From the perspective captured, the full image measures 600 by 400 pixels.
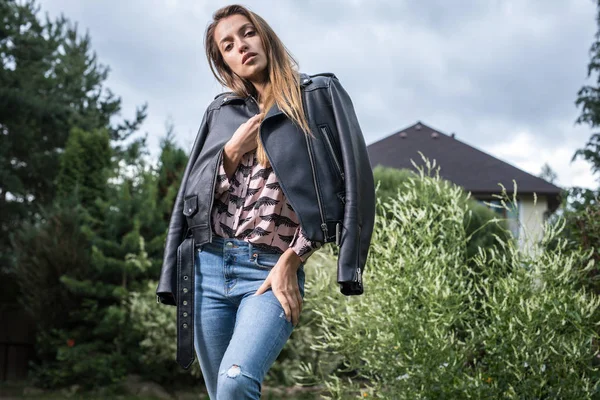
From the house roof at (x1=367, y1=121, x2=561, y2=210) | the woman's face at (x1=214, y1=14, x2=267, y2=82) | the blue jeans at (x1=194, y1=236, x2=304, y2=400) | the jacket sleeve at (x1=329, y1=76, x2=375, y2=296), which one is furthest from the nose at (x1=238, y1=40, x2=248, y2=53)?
the house roof at (x1=367, y1=121, x2=561, y2=210)

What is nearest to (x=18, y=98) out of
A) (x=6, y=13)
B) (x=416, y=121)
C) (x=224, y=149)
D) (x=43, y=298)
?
(x=6, y=13)

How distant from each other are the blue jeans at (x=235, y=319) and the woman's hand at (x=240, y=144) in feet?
0.73

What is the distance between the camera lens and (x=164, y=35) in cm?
430

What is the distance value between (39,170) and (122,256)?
8766mm

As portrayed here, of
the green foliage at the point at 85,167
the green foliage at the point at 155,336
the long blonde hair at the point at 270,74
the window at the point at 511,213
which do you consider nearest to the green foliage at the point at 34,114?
the green foliage at the point at 85,167

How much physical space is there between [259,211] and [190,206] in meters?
0.25

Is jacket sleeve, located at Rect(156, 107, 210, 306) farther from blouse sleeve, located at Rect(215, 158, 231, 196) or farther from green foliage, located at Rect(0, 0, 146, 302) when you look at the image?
green foliage, located at Rect(0, 0, 146, 302)

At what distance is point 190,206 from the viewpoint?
214 cm

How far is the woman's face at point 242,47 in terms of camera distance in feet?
7.06

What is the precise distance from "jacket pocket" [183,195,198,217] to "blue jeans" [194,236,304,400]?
0.11m

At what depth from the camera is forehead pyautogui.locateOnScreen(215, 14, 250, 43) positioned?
7.13 ft

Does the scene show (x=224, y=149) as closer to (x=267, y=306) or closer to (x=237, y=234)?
(x=237, y=234)

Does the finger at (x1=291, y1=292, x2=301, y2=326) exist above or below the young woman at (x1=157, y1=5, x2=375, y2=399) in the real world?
below

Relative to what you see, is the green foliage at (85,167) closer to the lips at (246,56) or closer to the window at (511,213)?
the window at (511,213)
